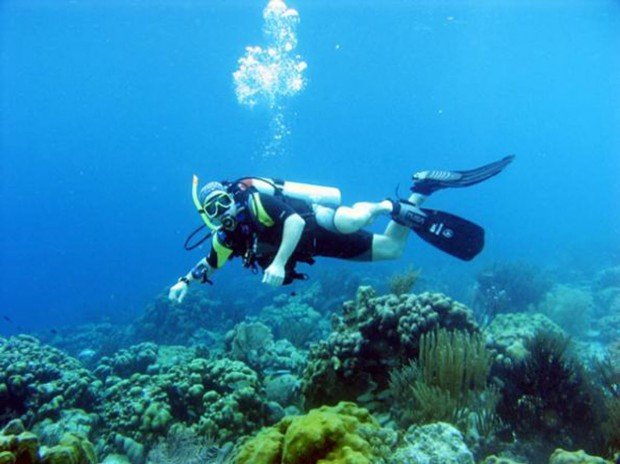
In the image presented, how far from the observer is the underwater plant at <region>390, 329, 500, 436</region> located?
4621 mm

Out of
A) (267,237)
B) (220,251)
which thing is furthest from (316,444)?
(220,251)

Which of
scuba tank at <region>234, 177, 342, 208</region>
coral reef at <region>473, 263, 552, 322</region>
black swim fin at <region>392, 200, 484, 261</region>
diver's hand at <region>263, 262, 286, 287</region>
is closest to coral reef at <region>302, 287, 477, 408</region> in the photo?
black swim fin at <region>392, 200, 484, 261</region>

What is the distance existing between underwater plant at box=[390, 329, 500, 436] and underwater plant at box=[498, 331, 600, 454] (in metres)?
0.33

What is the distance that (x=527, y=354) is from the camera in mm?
5613

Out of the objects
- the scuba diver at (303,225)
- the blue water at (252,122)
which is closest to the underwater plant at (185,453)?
the scuba diver at (303,225)

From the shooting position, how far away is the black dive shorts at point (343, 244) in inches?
275

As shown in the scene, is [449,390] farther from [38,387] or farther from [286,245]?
[38,387]

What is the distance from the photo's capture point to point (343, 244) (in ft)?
23.6

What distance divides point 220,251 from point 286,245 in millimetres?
1326

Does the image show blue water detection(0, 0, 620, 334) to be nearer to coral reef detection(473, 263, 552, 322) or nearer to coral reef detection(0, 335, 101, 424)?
coral reef detection(473, 263, 552, 322)

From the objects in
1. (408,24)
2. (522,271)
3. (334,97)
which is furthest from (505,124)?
(522,271)

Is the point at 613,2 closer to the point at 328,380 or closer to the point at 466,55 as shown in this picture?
the point at 466,55

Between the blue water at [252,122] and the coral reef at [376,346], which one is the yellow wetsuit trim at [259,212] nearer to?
the coral reef at [376,346]

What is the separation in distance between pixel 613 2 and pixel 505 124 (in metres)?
144
